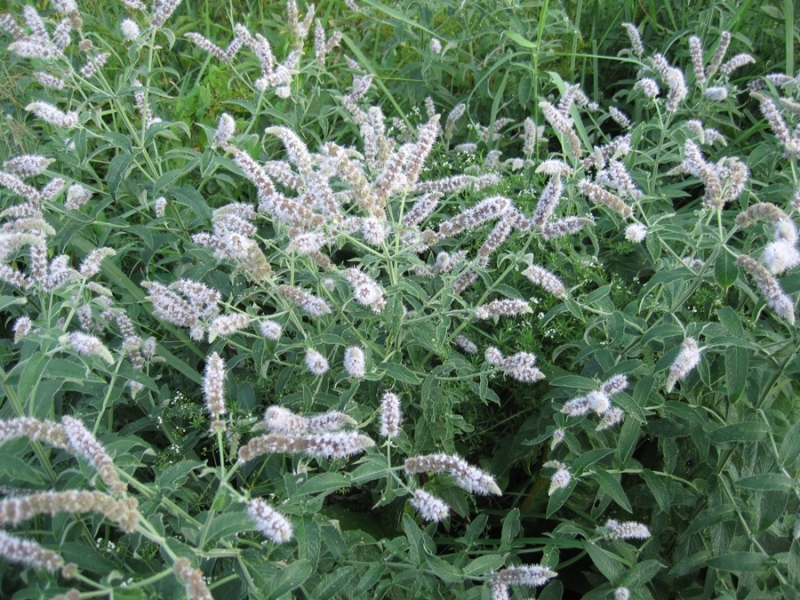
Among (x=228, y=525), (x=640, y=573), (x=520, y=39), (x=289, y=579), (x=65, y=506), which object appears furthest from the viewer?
(x=520, y=39)

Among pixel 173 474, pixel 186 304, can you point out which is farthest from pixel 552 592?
pixel 186 304

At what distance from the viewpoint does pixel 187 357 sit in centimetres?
306

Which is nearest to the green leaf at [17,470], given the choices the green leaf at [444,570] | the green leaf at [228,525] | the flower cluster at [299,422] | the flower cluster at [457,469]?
the green leaf at [228,525]

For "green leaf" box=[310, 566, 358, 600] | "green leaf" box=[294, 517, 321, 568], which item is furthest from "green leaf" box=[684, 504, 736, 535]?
"green leaf" box=[294, 517, 321, 568]

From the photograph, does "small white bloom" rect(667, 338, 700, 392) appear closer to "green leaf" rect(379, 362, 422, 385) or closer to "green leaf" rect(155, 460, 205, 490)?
"green leaf" rect(379, 362, 422, 385)

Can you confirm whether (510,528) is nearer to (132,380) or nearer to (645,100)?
(132,380)

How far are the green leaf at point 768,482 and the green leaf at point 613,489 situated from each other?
1.13 feet

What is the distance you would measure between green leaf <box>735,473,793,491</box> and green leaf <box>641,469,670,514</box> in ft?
0.97

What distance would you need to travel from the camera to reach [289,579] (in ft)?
6.03

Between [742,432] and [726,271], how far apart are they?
524 mm

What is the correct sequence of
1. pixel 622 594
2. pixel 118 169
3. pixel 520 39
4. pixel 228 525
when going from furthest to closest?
pixel 520 39 < pixel 118 169 < pixel 622 594 < pixel 228 525

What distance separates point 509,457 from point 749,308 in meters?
1.19

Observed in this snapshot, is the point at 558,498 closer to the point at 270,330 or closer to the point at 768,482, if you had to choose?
the point at 768,482

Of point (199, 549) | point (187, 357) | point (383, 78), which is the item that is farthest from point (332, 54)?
point (199, 549)
